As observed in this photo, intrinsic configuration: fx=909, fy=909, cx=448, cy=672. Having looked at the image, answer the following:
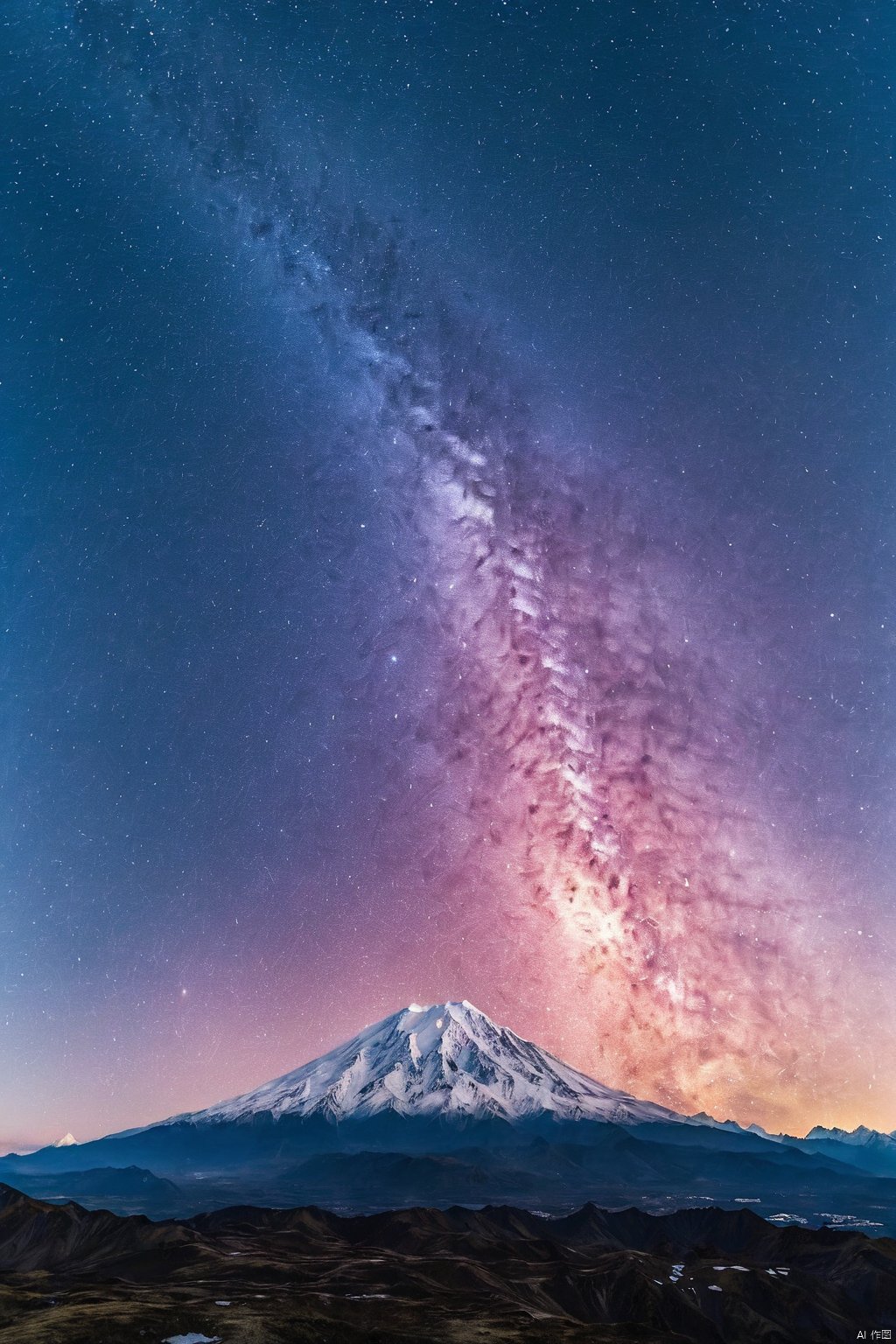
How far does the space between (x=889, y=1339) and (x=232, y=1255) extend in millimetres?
131638

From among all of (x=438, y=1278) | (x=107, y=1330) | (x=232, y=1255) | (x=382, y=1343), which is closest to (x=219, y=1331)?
(x=107, y=1330)

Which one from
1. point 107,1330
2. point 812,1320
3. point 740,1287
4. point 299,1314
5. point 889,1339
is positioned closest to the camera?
point 107,1330

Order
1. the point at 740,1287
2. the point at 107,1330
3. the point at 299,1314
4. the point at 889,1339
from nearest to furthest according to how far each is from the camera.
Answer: the point at 107,1330 → the point at 299,1314 → the point at 889,1339 → the point at 740,1287

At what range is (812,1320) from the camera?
17662 centimetres

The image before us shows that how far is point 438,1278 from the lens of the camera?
595 ft

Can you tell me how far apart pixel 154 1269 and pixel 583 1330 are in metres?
99.8

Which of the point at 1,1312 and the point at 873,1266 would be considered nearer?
the point at 1,1312

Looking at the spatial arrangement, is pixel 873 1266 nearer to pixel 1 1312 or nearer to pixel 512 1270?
pixel 512 1270

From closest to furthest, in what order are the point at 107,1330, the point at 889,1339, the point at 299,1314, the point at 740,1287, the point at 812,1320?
the point at 107,1330 < the point at 299,1314 < the point at 889,1339 < the point at 812,1320 < the point at 740,1287

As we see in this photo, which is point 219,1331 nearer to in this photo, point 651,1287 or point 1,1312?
point 1,1312

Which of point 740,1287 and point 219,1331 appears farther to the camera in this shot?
point 740,1287

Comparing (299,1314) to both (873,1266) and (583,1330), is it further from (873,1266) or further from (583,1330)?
(873,1266)

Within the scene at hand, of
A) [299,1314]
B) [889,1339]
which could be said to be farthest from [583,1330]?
[889,1339]

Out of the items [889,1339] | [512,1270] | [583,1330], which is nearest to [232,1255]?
[512,1270]
